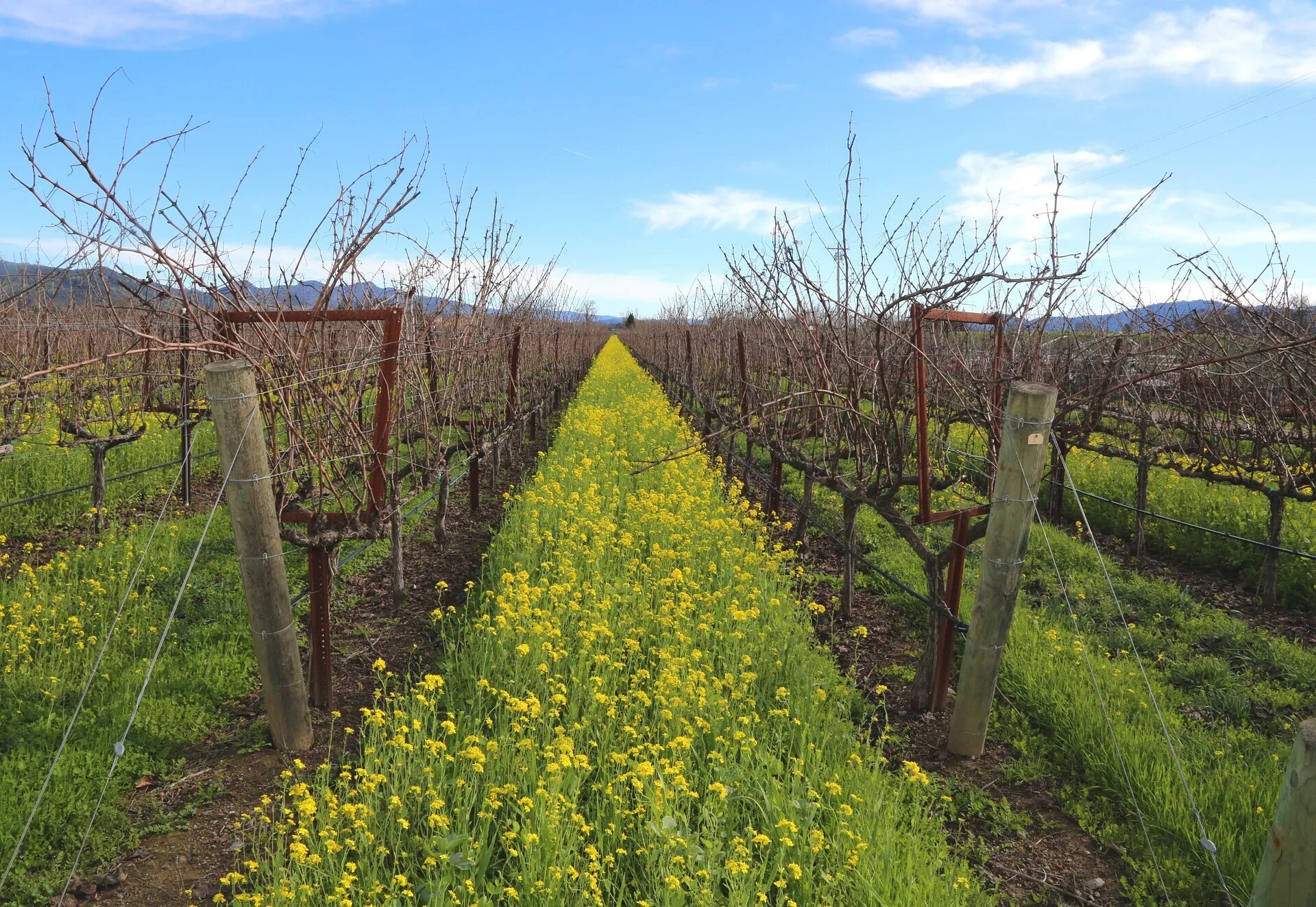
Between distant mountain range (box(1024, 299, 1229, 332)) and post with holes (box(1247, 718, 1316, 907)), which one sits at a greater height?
distant mountain range (box(1024, 299, 1229, 332))

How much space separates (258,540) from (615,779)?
80.0 inches

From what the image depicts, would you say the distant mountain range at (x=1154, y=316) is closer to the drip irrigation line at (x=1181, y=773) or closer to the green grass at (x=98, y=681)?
the drip irrigation line at (x=1181, y=773)

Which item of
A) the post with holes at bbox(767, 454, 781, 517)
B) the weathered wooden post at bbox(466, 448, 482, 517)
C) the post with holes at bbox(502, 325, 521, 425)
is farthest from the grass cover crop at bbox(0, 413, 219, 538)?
the post with holes at bbox(767, 454, 781, 517)

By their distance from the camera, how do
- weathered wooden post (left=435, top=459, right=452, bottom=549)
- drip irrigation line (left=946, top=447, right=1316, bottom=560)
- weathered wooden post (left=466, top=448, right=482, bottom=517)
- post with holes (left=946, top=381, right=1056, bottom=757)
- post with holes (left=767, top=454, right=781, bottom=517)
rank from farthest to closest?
weathered wooden post (left=466, top=448, right=482, bottom=517) < post with holes (left=767, top=454, right=781, bottom=517) < weathered wooden post (left=435, top=459, right=452, bottom=549) < drip irrigation line (left=946, top=447, right=1316, bottom=560) < post with holes (left=946, top=381, right=1056, bottom=757)

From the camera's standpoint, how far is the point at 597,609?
15.9 feet

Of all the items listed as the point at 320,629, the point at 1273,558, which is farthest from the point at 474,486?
the point at 1273,558

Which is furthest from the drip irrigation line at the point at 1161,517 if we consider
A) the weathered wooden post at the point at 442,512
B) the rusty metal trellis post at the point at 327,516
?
the rusty metal trellis post at the point at 327,516

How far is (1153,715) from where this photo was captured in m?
4.57

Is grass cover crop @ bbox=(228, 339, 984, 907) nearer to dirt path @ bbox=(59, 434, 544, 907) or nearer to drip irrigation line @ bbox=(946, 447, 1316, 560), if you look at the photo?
dirt path @ bbox=(59, 434, 544, 907)

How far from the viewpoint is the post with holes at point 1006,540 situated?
3719 millimetres

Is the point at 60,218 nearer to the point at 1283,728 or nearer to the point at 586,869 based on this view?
the point at 586,869

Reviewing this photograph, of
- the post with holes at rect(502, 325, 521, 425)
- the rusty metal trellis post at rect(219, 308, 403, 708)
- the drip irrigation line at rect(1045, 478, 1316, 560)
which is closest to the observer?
the rusty metal trellis post at rect(219, 308, 403, 708)

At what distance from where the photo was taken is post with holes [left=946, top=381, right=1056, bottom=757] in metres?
3.72

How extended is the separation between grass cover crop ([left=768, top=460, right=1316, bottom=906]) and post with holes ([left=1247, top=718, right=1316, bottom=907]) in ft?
5.42
